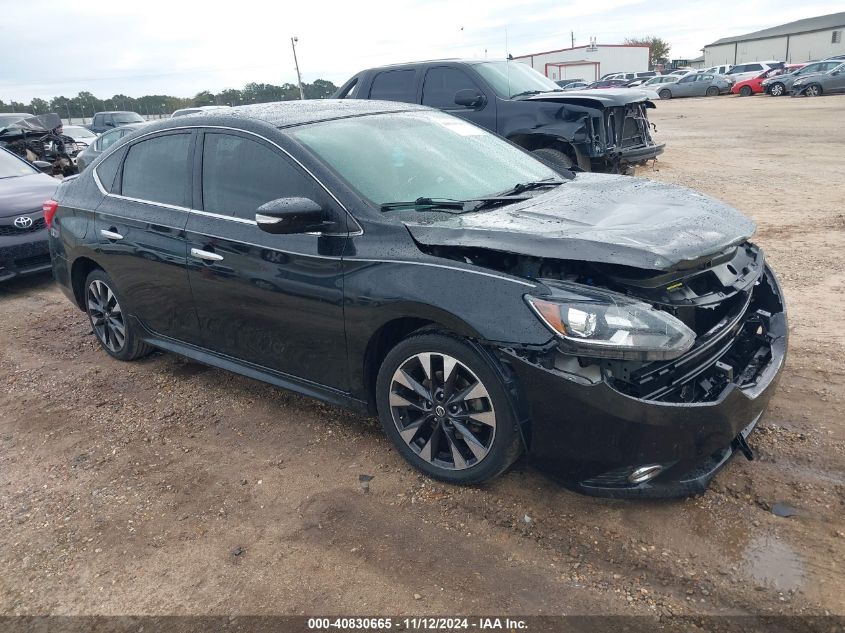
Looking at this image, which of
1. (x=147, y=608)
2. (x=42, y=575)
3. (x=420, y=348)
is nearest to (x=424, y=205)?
(x=420, y=348)

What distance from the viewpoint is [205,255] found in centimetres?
390

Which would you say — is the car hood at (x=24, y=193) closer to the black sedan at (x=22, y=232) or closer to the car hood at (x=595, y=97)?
the black sedan at (x=22, y=232)

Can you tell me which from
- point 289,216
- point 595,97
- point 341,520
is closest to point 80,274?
point 289,216

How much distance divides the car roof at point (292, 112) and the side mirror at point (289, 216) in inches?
28.5

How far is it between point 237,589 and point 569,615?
1.27 meters

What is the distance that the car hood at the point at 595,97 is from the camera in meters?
8.50

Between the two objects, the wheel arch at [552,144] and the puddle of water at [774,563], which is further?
the wheel arch at [552,144]

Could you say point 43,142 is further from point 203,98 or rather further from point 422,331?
point 203,98

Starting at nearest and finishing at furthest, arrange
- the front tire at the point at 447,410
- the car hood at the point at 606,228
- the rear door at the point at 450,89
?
the car hood at the point at 606,228 → the front tire at the point at 447,410 → the rear door at the point at 450,89

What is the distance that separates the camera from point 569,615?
2.46 meters

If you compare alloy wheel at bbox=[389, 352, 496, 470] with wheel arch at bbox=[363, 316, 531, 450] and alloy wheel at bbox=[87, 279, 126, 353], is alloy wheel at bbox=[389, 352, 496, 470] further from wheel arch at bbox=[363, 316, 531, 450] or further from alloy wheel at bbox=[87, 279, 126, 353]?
alloy wheel at bbox=[87, 279, 126, 353]

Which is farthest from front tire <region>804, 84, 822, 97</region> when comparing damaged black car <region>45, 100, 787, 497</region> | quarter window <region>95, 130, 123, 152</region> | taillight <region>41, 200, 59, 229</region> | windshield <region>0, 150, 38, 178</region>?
taillight <region>41, 200, 59, 229</region>

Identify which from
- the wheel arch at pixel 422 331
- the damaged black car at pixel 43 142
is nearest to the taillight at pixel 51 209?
the wheel arch at pixel 422 331

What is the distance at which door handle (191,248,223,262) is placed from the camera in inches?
151
